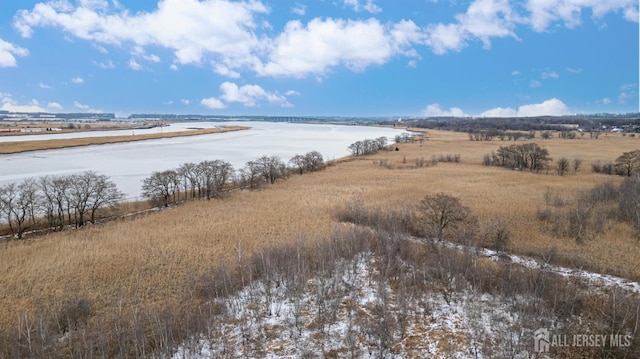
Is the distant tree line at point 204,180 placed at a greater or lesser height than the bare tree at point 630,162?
lesser

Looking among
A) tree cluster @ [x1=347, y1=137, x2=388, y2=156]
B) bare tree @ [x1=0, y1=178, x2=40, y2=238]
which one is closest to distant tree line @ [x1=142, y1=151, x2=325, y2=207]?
bare tree @ [x1=0, y1=178, x2=40, y2=238]

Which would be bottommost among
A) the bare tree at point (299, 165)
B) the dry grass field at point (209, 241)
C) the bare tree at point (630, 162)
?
the dry grass field at point (209, 241)

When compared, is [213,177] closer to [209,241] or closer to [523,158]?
[209,241]

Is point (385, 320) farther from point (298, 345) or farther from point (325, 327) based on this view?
point (298, 345)

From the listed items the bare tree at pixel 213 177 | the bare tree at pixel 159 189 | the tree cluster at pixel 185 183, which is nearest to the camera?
the bare tree at pixel 159 189

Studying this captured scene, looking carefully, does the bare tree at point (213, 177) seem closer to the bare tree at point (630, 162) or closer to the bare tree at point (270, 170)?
the bare tree at point (270, 170)

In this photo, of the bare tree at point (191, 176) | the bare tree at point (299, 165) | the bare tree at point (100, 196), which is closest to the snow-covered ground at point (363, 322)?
the bare tree at point (100, 196)
